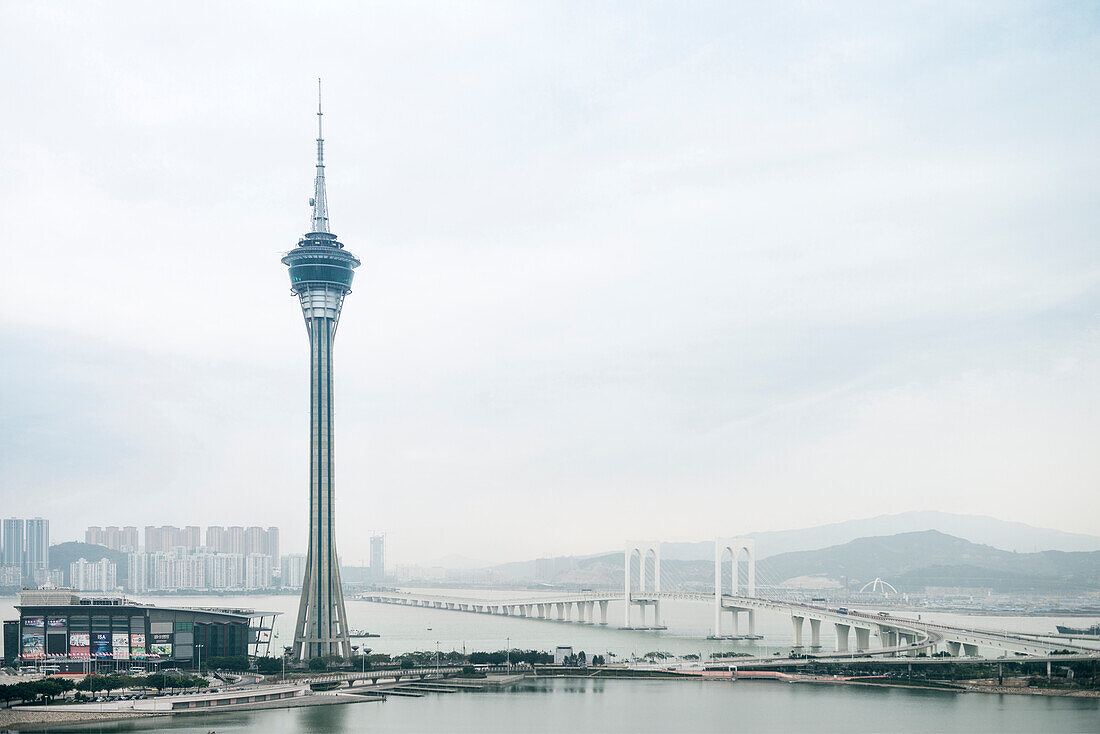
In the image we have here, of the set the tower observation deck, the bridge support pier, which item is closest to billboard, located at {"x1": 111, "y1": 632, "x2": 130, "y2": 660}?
the tower observation deck

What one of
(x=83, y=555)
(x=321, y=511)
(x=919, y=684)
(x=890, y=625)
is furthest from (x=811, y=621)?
(x=83, y=555)

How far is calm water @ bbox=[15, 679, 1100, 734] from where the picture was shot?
680 inches

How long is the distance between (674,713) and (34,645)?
13.4 meters

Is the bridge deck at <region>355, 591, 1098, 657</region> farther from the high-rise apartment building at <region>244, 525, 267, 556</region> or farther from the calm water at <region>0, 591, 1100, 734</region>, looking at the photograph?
the high-rise apartment building at <region>244, 525, 267, 556</region>

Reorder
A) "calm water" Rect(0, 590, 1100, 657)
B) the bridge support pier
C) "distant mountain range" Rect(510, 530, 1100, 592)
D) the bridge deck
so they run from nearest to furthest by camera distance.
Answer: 1. the bridge deck
2. the bridge support pier
3. "calm water" Rect(0, 590, 1100, 657)
4. "distant mountain range" Rect(510, 530, 1100, 592)

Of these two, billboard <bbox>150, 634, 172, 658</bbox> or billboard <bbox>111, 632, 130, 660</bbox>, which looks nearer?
billboard <bbox>111, 632, 130, 660</bbox>

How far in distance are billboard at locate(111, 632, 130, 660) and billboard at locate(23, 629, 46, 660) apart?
1.40m

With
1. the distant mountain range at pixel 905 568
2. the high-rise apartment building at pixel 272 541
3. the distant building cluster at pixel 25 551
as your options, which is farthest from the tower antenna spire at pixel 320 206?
the high-rise apartment building at pixel 272 541

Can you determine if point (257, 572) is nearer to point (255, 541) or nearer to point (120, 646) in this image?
point (255, 541)

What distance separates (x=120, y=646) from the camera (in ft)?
75.6

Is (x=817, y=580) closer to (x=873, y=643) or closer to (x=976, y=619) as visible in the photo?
(x=976, y=619)

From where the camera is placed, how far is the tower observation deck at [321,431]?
26.5 meters

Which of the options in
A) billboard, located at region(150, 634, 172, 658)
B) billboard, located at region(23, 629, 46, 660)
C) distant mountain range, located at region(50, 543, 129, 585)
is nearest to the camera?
billboard, located at region(23, 629, 46, 660)

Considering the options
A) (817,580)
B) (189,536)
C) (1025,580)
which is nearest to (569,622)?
(1025,580)
